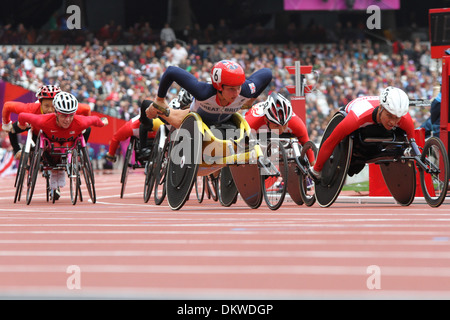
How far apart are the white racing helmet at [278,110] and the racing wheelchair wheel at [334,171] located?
1.74ft

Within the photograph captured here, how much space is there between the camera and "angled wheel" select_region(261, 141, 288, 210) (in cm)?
1033

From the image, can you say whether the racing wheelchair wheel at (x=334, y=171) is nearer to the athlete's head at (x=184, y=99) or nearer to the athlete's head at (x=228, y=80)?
the athlete's head at (x=228, y=80)

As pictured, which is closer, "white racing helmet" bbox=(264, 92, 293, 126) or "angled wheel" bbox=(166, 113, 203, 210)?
"angled wheel" bbox=(166, 113, 203, 210)

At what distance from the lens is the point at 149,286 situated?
183 inches

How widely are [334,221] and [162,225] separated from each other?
1579mm

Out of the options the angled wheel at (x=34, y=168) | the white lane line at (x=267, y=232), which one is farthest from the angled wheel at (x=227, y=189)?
the white lane line at (x=267, y=232)

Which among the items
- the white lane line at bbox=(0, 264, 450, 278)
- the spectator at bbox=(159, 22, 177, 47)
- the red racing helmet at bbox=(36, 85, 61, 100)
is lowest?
the white lane line at bbox=(0, 264, 450, 278)

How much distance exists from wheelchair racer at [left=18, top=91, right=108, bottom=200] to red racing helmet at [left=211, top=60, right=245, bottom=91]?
3204 mm

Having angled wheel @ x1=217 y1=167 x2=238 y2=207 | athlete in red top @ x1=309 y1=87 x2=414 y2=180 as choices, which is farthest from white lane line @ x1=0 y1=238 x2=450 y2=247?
Result: angled wheel @ x1=217 y1=167 x2=238 y2=207

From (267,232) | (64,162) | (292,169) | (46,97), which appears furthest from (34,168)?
(267,232)

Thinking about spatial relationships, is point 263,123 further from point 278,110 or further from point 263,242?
point 263,242

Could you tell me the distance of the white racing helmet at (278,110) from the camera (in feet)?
36.5

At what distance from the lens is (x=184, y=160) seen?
10445mm

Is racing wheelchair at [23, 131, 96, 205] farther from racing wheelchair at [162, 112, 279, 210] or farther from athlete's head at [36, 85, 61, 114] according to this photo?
racing wheelchair at [162, 112, 279, 210]
